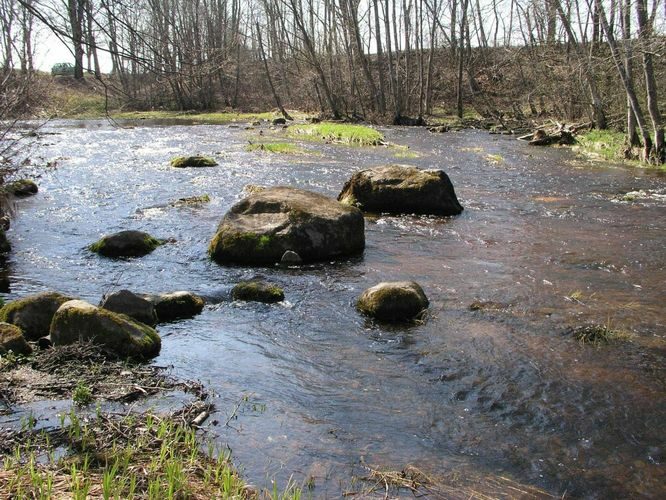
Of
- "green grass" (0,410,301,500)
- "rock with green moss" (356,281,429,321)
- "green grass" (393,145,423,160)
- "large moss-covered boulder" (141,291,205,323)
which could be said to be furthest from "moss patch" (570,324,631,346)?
"green grass" (393,145,423,160)

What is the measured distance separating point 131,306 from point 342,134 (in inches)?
828

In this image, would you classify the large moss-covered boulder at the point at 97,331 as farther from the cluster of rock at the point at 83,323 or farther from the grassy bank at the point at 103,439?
the grassy bank at the point at 103,439

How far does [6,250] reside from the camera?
9984 mm

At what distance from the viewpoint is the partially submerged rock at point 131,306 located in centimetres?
679

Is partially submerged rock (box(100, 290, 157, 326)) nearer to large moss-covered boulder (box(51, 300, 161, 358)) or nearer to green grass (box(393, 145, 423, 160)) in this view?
large moss-covered boulder (box(51, 300, 161, 358))

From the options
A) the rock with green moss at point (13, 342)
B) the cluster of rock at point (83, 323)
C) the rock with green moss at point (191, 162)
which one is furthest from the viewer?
the rock with green moss at point (191, 162)

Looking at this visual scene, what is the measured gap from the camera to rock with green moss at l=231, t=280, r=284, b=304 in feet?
25.7

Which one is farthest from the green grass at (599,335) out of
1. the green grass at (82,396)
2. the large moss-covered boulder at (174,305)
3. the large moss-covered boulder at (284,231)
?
the green grass at (82,396)

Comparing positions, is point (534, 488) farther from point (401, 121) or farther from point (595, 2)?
point (401, 121)

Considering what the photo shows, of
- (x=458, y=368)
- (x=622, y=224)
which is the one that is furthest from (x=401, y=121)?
(x=458, y=368)

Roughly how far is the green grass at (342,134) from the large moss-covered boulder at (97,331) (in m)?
19.7

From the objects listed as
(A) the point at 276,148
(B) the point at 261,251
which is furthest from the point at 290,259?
(A) the point at 276,148

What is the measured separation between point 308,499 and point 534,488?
5.04 ft

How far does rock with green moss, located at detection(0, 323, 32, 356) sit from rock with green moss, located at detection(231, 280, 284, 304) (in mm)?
2649
